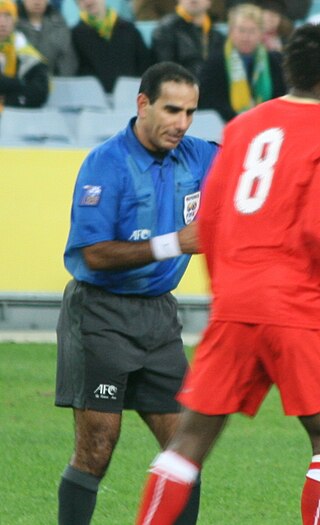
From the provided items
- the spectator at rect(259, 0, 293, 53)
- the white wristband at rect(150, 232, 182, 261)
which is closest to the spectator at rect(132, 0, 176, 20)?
the spectator at rect(259, 0, 293, 53)

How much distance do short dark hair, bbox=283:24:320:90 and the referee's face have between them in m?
0.77

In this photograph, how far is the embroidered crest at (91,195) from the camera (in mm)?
5426

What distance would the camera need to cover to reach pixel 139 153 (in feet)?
18.4

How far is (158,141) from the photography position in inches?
218

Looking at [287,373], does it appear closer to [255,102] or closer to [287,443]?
[287,443]

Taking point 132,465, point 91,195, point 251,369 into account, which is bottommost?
point 132,465

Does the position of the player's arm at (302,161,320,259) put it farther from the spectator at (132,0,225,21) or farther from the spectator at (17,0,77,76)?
the spectator at (132,0,225,21)

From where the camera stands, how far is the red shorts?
468 cm

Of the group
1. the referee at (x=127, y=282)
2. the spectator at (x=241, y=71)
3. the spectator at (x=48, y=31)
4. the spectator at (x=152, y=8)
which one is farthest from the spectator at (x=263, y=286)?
the spectator at (x=152, y=8)

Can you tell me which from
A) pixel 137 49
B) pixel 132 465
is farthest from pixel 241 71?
pixel 132 465

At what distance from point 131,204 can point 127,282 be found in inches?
12.0

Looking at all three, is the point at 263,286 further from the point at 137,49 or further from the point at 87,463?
the point at 137,49

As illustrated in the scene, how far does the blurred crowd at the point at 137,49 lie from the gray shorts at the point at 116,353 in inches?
244

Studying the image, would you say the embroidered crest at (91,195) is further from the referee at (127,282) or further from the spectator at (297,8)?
the spectator at (297,8)
